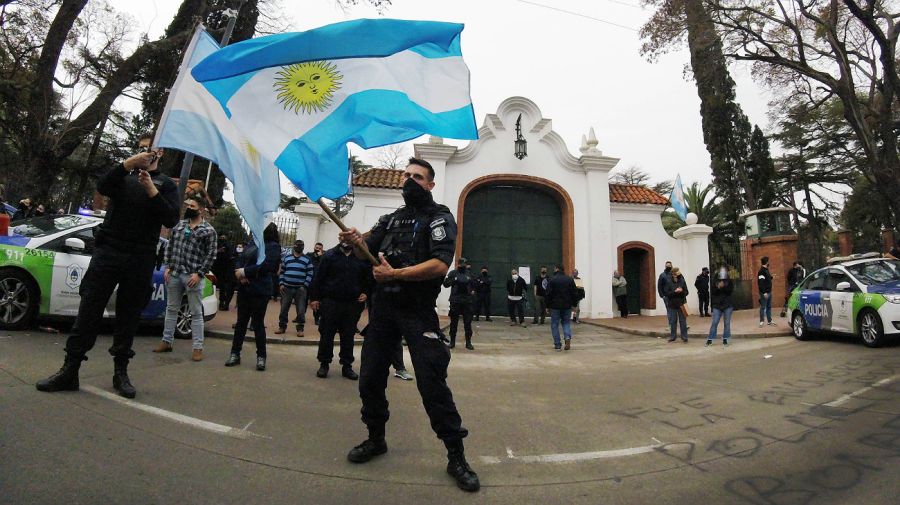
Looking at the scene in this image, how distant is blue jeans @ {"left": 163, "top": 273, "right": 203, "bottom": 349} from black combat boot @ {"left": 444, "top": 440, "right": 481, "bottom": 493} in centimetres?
410

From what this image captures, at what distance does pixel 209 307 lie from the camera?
7832 millimetres

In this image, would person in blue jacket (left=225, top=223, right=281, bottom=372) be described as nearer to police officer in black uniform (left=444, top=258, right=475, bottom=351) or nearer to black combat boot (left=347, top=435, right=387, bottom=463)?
black combat boot (left=347, top=435, right=387, bottom=463)

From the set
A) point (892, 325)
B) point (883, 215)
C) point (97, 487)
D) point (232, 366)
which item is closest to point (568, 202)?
point (892, 325)

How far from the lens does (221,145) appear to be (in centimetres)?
417

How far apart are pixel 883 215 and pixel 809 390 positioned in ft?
95.7

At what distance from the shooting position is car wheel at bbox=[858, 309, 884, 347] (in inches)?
323

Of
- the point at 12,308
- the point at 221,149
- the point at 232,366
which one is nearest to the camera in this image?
the point at 221,149

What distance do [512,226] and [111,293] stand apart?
48.0 feet

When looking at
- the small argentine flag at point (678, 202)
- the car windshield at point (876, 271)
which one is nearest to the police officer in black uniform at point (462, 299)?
the car windshield at point (876, 271)

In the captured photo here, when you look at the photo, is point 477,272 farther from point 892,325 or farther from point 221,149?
point 221,149

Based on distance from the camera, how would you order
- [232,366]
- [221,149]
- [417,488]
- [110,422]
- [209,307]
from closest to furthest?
1. [417,488]
2. [110,422]
3. [221,149]
4. [232,366]
5. [209,307]

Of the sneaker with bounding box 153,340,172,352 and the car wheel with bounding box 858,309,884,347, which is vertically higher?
the car wheel with bounding box 858,309,884,347

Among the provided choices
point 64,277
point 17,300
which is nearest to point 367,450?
point 64,277

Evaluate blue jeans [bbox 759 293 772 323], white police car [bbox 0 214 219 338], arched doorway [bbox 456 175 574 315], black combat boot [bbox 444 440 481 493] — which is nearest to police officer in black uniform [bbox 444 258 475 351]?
white police car [bbox 0 214 219 338]
